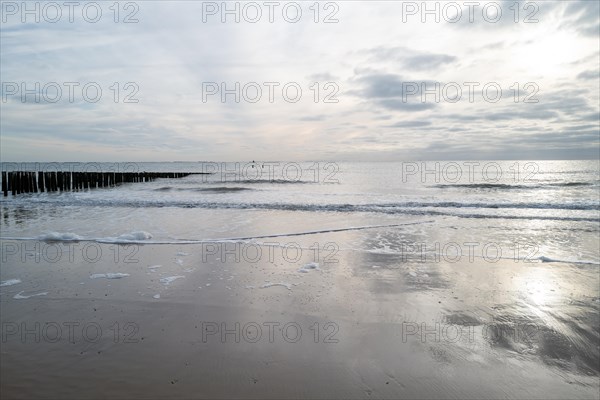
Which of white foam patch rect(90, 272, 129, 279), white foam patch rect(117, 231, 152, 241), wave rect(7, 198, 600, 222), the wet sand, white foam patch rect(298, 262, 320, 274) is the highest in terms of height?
wave rect(7, 198, 600, 222)

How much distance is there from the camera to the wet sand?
3.12 m

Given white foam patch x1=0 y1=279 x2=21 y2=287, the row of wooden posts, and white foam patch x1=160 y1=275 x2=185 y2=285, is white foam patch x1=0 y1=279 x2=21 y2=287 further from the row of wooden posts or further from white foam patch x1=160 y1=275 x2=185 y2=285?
the row of wooden posts

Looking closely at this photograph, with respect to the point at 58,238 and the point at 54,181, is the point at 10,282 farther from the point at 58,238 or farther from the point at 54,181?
the point at 54,181

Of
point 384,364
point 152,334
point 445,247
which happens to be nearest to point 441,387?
point 384,364

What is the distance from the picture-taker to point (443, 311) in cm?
482

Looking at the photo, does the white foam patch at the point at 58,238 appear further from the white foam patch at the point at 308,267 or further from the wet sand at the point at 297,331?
the white foam patch at the point at 308,267

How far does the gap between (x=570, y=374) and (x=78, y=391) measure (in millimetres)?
4515

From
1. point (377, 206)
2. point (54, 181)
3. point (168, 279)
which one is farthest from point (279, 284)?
point (54, 181)

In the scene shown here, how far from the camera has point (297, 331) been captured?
415cm

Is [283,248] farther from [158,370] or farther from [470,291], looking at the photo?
[158,370]

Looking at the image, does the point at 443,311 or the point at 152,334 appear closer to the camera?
the point at 152,334

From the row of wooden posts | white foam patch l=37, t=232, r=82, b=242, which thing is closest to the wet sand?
white foam patch l=37, t=232, r=82, b=242

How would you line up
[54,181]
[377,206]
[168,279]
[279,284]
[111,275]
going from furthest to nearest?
[54,181], [377,206], [111,275], [168,279], [279,284]

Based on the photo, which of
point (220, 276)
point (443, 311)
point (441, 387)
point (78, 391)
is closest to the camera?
point (78, 391)
